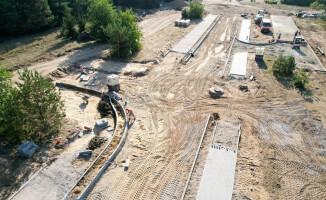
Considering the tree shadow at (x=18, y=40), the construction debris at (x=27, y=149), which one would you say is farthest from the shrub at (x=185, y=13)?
the construction debris at (x=27, y=149)

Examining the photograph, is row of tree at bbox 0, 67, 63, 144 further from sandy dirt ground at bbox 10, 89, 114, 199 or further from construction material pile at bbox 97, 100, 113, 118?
construction material pile at bbox 97, 100, 113, 118

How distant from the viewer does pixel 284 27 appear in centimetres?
3312

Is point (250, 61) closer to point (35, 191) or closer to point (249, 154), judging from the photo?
point (249, 154)

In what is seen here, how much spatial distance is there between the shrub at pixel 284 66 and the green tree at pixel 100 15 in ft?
57.5

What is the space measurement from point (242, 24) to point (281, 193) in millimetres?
29847

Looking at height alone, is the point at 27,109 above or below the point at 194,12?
below

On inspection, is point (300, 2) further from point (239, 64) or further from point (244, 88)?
point (244, 88)

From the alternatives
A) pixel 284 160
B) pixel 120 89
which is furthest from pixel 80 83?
pixel 284 160

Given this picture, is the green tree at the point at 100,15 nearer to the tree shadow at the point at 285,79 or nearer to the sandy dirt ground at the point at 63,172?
the sandy dirt ground at the point at 63,172

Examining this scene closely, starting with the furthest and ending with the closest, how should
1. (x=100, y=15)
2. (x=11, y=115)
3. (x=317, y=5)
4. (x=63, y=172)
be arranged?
1. (x=317, y=5)
2. (x=100, y=15)
3. (x=11, y=115)
4. (x=63, y=172)

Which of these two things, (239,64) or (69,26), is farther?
(69,26)

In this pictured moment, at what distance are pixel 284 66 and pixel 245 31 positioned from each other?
13544 millimetres

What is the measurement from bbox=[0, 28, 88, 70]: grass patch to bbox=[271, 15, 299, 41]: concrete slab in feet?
83.1

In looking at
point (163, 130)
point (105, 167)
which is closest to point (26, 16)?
point (163, 130)
